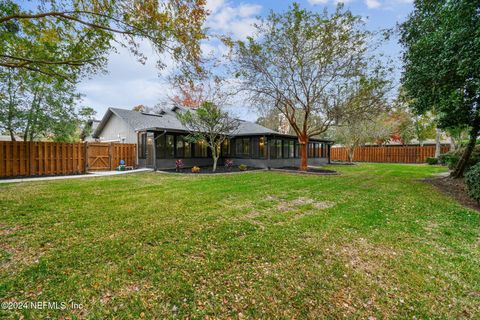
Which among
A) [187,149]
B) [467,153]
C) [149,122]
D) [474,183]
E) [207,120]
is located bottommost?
[474,183]

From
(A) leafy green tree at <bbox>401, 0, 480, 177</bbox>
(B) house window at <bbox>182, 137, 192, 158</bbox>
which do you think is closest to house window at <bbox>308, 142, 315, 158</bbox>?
(B) house window at <bbox>182, 137, 192, 158</bbox>

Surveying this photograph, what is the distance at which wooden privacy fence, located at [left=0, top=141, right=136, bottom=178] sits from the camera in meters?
10.0

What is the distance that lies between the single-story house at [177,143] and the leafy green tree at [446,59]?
8400mm

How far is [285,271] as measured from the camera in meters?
2.63

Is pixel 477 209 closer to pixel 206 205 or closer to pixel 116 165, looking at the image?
pixel 206 205

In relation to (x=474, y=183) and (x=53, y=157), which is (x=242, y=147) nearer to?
(x=53, y=157)

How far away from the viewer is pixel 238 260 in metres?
2.83

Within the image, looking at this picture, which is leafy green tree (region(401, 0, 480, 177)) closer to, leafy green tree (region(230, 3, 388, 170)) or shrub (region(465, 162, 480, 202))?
leafy green tree (region(230, 3, 388, 170))

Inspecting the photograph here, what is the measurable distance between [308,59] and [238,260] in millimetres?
10344

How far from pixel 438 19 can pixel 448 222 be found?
21.4 feet

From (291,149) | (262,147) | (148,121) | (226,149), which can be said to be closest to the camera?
(262,147)

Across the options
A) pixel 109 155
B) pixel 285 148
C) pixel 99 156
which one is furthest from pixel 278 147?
pixel 99 156

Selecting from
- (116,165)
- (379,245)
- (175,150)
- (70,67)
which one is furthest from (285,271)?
(116,165)

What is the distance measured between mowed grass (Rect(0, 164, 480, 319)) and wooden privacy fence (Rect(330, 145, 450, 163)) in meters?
23.6
